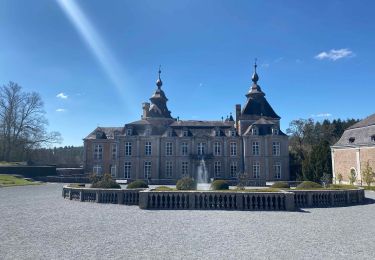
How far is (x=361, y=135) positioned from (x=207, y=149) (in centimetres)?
1840

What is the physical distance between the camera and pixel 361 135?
3272 cm

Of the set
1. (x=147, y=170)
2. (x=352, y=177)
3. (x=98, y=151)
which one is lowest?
(x=352, y=177)

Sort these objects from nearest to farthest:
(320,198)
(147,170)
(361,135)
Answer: (320,198) → (361,135) → (147,170)

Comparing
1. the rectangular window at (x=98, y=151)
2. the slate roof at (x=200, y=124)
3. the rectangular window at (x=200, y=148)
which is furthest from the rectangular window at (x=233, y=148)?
the rectangular window at (x=98, y=151)

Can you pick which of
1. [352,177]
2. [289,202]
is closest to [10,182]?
[289,202]

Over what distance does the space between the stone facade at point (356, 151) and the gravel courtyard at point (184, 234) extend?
1862 cm

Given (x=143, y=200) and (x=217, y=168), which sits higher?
(x=217, y=168)

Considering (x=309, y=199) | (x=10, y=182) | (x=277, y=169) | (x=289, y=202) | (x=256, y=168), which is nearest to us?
(x=289, y=202)

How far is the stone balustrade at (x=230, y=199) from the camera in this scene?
15.5 metres

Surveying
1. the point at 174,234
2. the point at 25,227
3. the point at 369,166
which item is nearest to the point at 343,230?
the point at 174,234

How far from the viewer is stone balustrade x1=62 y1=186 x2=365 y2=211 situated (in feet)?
51.0

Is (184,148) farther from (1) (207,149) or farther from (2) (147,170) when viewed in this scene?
(2) (147,170)

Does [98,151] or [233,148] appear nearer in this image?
[233,148]

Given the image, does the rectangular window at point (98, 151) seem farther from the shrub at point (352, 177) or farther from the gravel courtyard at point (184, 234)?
the shrub at point (352, 177)
